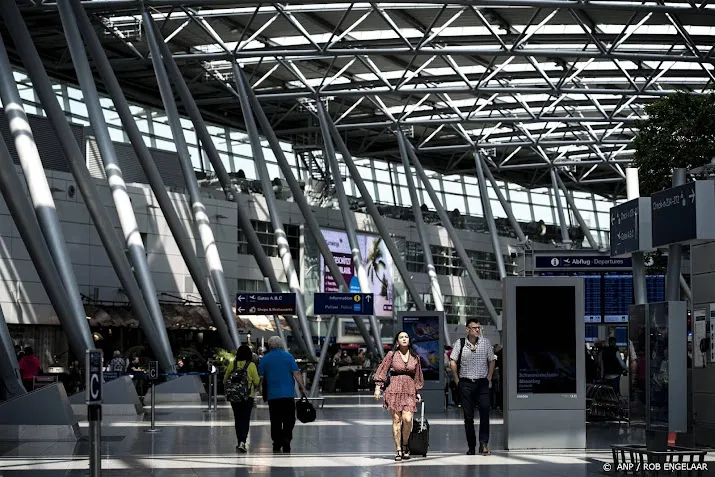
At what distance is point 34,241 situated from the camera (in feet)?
77.7

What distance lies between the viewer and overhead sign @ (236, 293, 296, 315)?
105ft

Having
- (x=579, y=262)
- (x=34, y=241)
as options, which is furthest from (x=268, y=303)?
(x=34, y=241)

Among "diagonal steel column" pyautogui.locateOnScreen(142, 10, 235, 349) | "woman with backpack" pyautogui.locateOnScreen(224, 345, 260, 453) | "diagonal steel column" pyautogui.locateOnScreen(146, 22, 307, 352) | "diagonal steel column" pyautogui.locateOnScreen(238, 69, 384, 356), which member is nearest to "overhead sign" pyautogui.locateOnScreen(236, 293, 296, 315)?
"diagonal steel column" pyautogui.locateOnScreen(142, 10, 235, 349)

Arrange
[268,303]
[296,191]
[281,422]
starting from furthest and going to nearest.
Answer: [296,191]
[268,303]
[281,422]

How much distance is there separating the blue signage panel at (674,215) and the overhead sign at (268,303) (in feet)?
57.7

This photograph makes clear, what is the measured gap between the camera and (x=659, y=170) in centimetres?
3109

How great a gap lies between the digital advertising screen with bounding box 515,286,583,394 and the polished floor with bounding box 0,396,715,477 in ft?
3.14

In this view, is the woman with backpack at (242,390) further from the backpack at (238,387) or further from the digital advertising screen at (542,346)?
the digital advertising screen at (542,346)

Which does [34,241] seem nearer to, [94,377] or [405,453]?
[405,453]

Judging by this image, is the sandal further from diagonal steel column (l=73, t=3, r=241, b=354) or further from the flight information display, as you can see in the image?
the flight information display

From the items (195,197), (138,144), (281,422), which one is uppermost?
(138,144)

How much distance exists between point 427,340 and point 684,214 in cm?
1393

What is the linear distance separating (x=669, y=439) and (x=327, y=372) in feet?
100

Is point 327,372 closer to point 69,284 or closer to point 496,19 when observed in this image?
point 496,19
